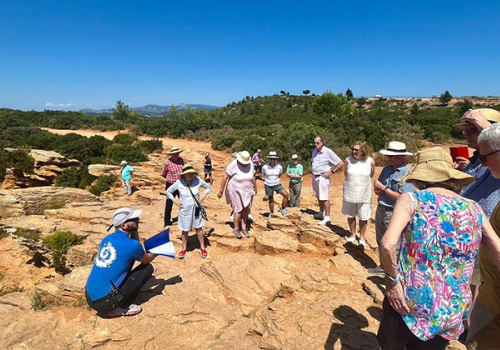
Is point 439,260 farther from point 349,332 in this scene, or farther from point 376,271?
point 376,271

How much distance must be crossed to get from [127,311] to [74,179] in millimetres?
10001

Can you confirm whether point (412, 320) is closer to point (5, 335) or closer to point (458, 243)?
point (458, 243)

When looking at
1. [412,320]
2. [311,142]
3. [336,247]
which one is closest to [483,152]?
[412,320]

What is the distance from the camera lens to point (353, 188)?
431 centimetres

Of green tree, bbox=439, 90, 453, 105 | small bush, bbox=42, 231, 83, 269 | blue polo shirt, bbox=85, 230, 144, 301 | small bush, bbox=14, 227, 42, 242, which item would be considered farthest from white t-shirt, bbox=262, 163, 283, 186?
green tree, bbox=439, 90, 453, 105

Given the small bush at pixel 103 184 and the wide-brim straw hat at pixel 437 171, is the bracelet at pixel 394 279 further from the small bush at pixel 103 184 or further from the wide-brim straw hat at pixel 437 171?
the small bush at pixel 103 184

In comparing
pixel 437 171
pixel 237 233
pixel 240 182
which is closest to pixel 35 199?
pixel 237 233

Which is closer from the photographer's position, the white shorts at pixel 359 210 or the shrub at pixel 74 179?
the white shorts at pixel 359 210

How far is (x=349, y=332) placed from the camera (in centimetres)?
259

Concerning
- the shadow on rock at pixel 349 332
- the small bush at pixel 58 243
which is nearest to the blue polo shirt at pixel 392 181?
the shadow on rock at pixel 349 332

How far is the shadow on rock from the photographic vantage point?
2.42 metres

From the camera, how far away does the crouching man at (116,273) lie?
2904 mm

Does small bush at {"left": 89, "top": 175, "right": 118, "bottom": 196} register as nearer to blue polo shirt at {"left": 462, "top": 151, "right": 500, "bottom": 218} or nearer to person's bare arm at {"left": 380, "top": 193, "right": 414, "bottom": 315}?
person's bare arm at {"left": 380, "top": 193, "right": 414, "bottom": 315}

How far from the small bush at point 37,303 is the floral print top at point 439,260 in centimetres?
383
